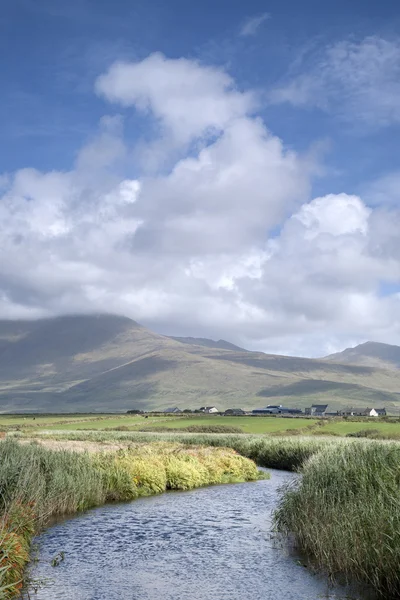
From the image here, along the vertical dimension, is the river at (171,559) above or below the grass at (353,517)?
below

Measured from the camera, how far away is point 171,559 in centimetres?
1992

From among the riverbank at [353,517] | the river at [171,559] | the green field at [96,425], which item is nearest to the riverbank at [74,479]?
the river at [171,559]

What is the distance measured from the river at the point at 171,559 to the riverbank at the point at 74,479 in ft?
3.17

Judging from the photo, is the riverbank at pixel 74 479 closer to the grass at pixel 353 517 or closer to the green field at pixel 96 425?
the grass at pixel 353 517

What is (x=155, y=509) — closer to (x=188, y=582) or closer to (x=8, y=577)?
(x=188, y=582)

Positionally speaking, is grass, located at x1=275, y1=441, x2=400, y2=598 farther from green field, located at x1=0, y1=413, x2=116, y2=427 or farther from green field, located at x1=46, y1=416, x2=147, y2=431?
green field, located at x1=0, y1=413, x2=116, y2=427

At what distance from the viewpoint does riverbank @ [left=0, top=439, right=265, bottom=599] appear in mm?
17314

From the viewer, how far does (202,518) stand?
27797 millimetres

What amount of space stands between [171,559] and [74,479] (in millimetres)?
10710

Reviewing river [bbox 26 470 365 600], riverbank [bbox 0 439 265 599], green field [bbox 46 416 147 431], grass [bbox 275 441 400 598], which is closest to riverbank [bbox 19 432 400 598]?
grass [bbox 275 441 400 598]

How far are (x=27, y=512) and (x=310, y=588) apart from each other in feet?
30.4

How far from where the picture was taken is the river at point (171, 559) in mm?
16438

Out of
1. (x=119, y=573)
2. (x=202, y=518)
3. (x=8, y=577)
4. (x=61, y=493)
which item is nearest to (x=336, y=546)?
(x=119, y=573)

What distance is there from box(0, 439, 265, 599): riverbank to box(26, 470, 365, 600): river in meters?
0.97
